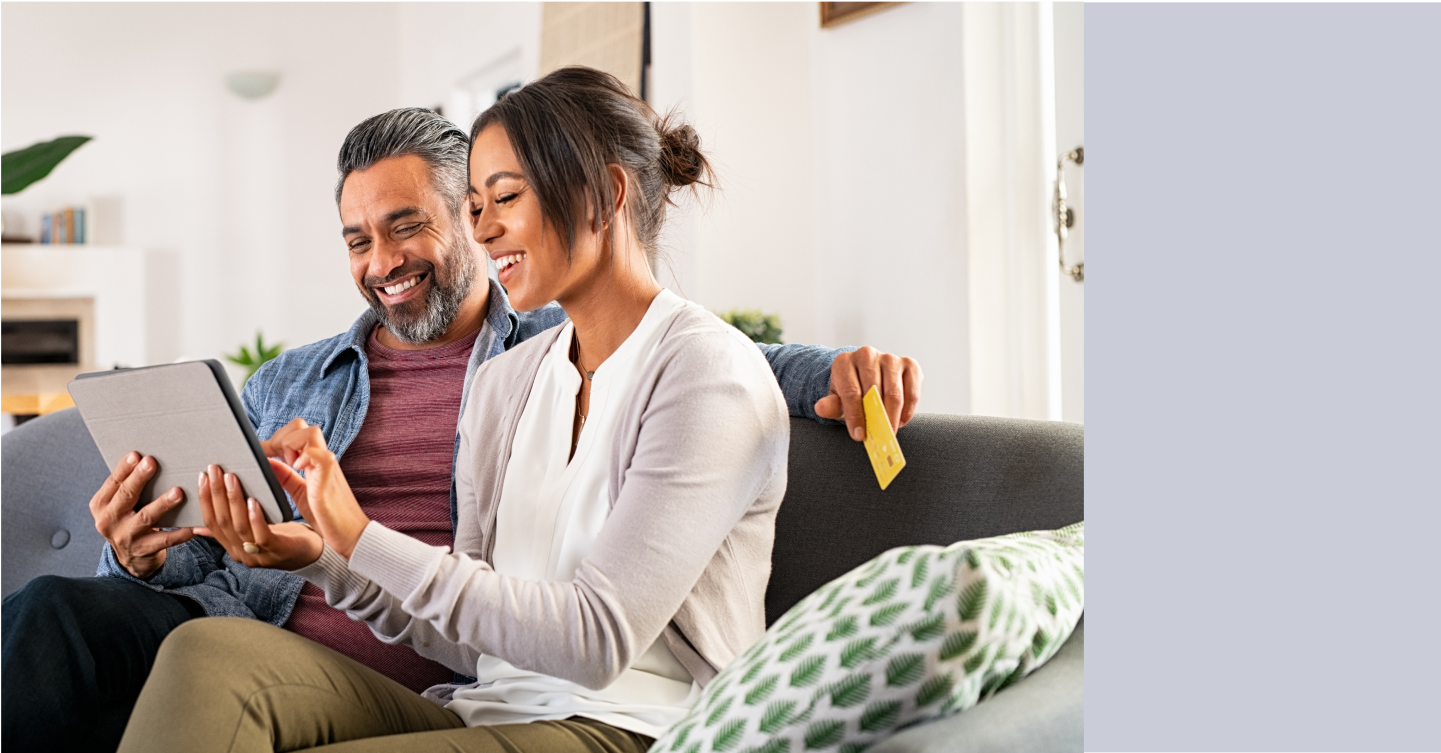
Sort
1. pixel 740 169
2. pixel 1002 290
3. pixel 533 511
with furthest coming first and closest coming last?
pixel 740 169
pixel 1002 290
pixel 533 511

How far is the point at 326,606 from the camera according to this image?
148 cm

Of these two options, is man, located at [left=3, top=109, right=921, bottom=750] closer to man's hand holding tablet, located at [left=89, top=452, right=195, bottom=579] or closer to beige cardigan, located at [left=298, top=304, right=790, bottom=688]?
man's hand holding tablet, located at [left=89, top=452, right=195, bottom=579]

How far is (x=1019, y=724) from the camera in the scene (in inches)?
25.1

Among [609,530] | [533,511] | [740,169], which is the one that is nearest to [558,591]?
[609,530]

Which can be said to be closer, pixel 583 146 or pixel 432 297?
pixel 583 146

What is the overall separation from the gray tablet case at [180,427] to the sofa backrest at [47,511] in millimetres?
610

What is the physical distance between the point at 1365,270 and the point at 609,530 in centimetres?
75

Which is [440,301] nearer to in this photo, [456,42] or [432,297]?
[432,297]

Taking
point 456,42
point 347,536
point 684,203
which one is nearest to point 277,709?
point 347,536

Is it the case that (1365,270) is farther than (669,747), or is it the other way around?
(669,747)

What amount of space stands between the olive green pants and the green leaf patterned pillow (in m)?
0.33

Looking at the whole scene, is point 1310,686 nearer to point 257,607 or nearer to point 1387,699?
point 1387,699

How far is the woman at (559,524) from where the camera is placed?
38.7 inches

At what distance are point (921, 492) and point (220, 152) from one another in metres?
6.28
